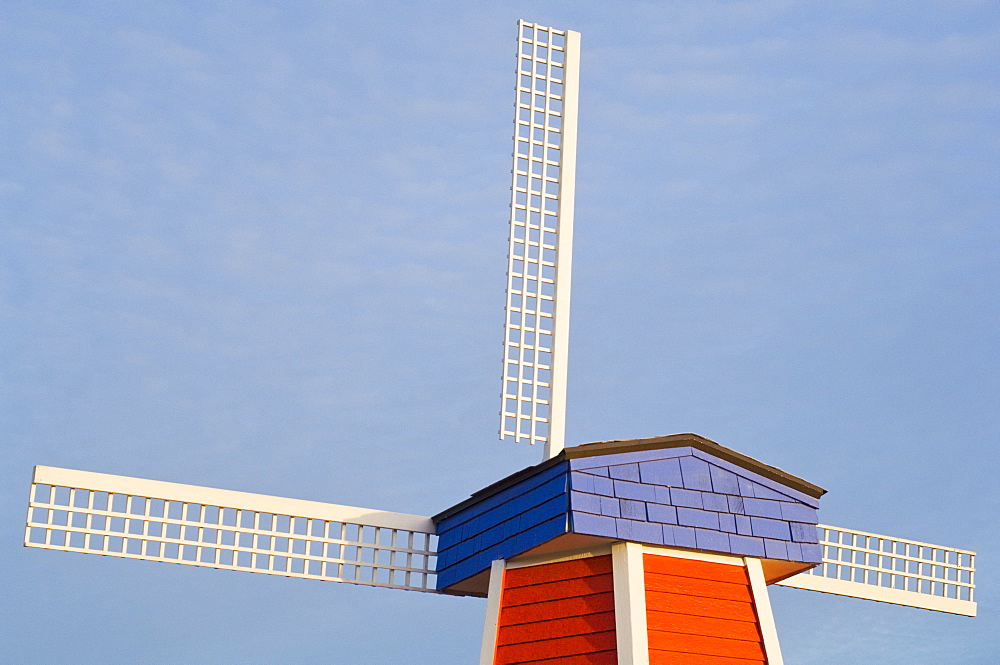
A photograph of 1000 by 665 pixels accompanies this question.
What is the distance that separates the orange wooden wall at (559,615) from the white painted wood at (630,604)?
10cm

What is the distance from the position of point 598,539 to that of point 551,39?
5.30 meters

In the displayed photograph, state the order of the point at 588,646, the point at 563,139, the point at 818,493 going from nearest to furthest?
the point at 588,646
the point at 818,493
the point at 563,139

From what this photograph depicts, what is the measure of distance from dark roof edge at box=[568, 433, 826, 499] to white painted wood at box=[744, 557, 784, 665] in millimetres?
732

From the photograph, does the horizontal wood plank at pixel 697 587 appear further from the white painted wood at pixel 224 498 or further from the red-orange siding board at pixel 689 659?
the white painted wood at pixel 224 498

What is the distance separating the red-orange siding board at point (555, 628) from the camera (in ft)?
37.4

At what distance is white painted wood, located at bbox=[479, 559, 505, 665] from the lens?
11914mm

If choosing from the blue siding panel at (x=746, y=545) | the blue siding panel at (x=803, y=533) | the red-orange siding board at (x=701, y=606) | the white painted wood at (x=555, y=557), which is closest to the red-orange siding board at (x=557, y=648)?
the red-orange siding board at (x=701, y=606)

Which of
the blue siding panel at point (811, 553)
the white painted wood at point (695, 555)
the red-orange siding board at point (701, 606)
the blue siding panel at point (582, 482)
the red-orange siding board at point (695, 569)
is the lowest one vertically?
the red-orange siding board at point (701, 606)

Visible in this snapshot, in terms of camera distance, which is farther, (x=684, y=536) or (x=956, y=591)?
(x=956, y=591)

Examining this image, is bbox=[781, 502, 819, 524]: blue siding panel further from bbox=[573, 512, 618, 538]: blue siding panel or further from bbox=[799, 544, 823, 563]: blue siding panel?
bbox=[573, 512, 618, 538]: blue siding panel

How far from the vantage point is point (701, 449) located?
12.0 meters

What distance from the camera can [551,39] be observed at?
14438 mm

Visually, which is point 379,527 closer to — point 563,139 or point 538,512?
point 538,512

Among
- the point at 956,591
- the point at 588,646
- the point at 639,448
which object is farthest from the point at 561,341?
the point at 956,591
